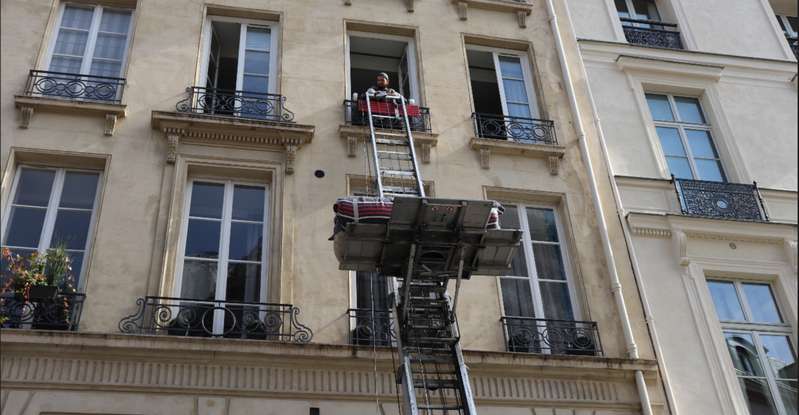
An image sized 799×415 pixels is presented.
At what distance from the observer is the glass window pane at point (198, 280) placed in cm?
947

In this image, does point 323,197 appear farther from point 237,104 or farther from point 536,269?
point 536,269

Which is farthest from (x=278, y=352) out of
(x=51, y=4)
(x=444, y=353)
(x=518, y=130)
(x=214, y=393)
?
(x=51, y=4)

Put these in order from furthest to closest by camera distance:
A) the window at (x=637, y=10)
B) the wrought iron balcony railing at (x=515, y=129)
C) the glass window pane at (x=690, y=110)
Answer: the window at (x=637, y=10) → the glass window pane at (x=690, y=110) → the wrought iron balcony railing at (x=515, y=129)

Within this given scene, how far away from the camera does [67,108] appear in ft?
34.0

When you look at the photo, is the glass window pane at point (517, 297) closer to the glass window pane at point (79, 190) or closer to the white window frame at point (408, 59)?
the white window frame at point (408, 59)

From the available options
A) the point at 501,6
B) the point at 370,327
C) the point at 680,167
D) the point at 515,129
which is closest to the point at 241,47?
the point at 515,129

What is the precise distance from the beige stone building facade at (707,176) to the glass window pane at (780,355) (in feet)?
0.05

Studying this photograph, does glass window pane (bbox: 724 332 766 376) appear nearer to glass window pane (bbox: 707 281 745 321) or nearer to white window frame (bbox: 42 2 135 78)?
glass window pane (bbox: 707 281 745 321)

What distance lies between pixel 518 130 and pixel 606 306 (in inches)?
118

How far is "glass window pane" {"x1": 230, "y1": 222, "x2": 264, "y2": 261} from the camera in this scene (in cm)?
995

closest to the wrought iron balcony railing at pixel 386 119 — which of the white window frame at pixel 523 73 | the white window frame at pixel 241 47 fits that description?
the white window frame at pixel 523 73

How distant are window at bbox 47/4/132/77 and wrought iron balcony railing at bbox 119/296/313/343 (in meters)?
3.83

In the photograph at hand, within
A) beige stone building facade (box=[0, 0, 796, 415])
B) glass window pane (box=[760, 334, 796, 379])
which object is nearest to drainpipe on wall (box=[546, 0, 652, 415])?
beige stone building facade (box=[0, 0, 796, 415])

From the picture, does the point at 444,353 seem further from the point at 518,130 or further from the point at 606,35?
the point at 606,35
